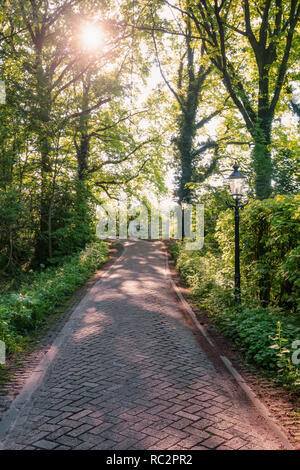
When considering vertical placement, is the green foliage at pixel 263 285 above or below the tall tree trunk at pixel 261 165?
below

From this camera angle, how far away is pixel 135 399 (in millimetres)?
5062

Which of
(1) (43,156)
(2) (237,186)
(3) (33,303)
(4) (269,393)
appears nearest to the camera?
(4) (269,393)

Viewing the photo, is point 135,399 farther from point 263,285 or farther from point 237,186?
point 237,186

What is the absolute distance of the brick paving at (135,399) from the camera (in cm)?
415

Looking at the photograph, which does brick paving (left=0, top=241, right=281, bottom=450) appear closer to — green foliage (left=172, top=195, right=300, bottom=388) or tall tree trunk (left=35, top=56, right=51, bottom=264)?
green foliage (left=172, top=195, right=300, bottom=388)

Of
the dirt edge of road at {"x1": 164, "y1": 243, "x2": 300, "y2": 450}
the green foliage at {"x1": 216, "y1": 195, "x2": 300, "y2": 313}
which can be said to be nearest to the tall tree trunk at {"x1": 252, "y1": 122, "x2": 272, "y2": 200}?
the green foliage at {"x1": 216, "y1": 195, "x2": 300, "y2": 313}

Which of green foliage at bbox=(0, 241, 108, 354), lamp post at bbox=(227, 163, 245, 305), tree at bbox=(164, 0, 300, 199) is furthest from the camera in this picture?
tree at bbox=(164, 0, 300, 199)

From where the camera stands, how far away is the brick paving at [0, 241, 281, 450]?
4148 millimetres

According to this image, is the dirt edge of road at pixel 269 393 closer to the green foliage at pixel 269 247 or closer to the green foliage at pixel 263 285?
the green foliage at pixel 263 285

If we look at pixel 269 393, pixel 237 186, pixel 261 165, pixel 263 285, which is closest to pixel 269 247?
pixel 263 285

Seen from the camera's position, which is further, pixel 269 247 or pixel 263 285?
pixel 263 285

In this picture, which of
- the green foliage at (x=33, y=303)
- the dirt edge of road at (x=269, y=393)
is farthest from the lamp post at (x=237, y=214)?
the green foliage at (x=33, y=303)

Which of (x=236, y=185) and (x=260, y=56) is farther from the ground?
(x=260, y=56)
